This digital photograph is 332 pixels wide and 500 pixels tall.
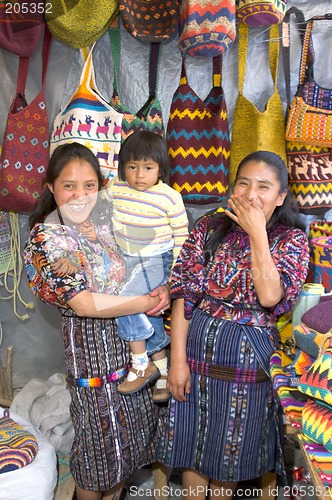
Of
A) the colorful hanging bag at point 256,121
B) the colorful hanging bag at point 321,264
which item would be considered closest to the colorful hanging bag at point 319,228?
the colorful hanging bag at point 321,264

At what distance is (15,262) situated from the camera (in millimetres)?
2357

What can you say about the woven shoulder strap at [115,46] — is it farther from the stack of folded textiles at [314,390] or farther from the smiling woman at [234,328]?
the stack of folded textiles at [314,390]

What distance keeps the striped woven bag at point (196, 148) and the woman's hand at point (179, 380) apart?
2.20 ft

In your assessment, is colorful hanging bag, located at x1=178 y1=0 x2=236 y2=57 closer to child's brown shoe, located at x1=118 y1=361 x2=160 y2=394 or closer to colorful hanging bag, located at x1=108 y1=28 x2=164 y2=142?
colorful hanging bag, located at x1=108 y1=28 x2=164 y2=142

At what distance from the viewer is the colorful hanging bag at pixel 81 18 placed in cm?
184

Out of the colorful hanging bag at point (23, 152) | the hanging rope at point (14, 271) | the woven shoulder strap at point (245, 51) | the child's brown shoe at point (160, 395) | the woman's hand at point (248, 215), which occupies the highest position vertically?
the woven shoulder strap at point (245, 51)

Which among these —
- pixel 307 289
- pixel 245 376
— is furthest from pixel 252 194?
pixel 245 376

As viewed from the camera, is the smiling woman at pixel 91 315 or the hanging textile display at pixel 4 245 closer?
the smiling woman at pixel 91 315

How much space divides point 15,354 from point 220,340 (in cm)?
133

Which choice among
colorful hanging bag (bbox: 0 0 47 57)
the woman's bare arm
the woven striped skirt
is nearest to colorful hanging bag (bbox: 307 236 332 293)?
the woven striped skirt

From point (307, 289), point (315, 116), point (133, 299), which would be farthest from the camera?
point (315, 116)

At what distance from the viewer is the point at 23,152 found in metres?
1.97

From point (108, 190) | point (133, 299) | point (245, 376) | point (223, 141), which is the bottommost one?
point (245, 376)

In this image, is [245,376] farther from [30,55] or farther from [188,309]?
[30,55]
